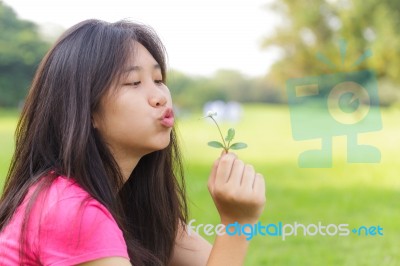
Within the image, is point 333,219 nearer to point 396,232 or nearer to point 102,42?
point 396,232

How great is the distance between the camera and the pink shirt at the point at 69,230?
3.37 ft

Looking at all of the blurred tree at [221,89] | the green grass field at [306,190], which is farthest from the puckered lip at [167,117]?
the blurred tree at [221,89]

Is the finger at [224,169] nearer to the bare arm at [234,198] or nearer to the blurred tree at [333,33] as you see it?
the bare arm at [234,198]

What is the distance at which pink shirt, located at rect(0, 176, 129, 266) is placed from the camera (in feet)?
3.37

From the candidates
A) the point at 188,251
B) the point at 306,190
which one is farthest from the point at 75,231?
the point at 306,190

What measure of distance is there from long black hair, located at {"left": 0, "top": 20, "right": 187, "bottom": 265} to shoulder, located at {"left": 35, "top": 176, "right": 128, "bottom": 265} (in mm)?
46

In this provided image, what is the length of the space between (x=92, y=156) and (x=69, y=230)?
166 mm

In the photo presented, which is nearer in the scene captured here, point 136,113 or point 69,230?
point 69,230

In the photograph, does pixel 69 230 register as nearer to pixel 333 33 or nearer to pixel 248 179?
pixel 248 179

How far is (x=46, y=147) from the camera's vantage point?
118 centimetres

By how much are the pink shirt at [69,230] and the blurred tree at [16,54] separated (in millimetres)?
3523

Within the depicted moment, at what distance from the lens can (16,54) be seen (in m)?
5.30

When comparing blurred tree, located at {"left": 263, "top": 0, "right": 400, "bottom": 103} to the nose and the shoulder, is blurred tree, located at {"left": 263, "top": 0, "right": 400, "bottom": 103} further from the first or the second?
the shoulder

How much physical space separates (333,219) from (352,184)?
129 centimetres
